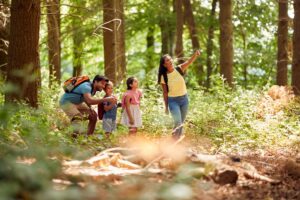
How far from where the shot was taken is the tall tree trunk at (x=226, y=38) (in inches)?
720

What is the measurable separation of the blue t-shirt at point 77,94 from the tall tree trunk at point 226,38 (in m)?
9.08

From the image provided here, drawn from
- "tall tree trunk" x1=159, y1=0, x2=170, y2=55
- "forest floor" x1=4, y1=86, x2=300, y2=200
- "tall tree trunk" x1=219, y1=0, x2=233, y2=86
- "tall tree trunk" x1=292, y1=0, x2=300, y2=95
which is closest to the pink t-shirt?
"forest floor" x1=4, y1=86, x2=300, y2=200

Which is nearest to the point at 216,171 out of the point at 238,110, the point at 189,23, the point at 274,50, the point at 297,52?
the point at 238,110

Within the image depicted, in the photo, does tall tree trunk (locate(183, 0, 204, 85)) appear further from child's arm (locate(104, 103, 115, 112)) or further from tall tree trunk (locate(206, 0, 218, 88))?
child's arm (locate(104, 103, 115, 112))

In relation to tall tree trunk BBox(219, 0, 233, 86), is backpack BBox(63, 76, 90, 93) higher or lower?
lower

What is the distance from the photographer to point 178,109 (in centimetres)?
1055

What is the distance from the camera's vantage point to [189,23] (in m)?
26.7

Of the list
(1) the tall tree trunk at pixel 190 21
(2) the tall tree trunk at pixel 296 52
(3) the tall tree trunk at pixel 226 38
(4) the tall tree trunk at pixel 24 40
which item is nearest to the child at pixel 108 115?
(4) the tall tree trunk at pixel 24 40

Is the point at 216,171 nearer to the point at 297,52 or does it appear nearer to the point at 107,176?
the point at 107,176

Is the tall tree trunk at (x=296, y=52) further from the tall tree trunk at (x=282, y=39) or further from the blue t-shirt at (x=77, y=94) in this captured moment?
the blue t-shirt at (x=77, y=94)

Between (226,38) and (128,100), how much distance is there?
8552mm

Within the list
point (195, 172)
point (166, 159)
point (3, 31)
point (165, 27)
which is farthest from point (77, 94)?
point (165, 27)

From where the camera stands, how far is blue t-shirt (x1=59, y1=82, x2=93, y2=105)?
10.1m

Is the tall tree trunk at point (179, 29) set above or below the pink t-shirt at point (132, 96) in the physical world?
above
